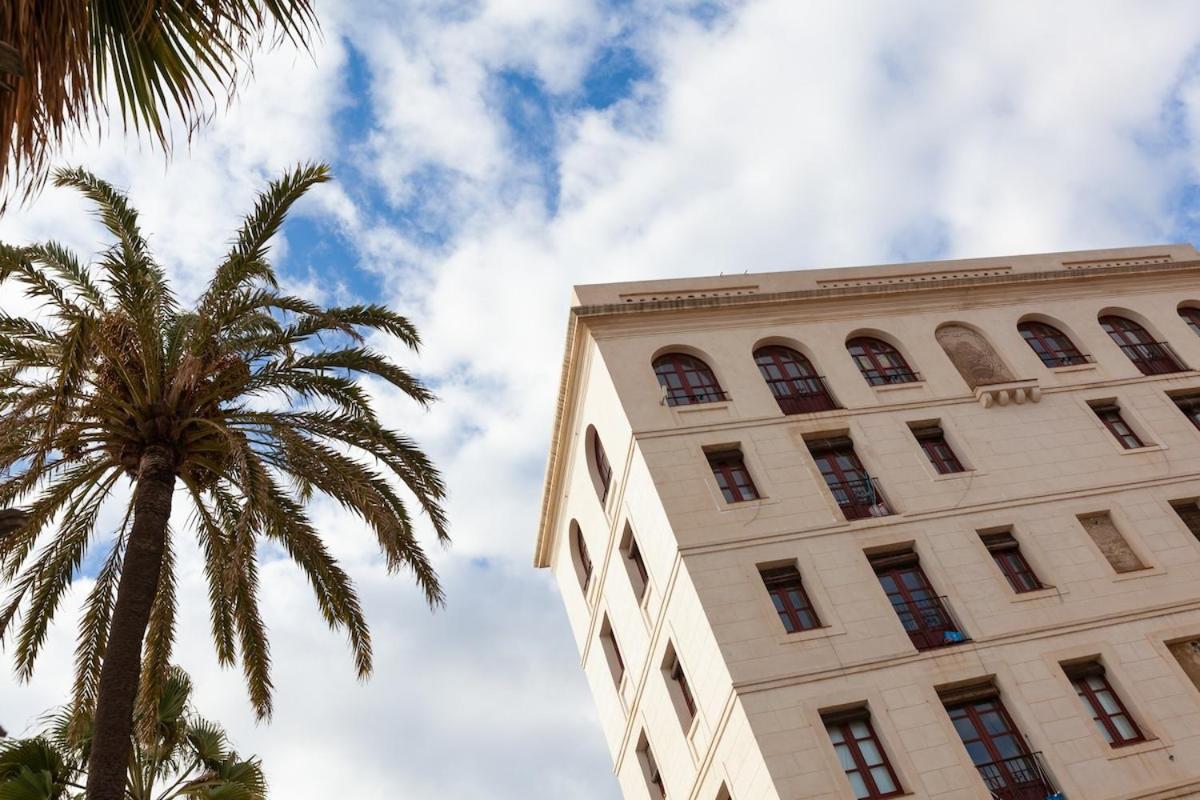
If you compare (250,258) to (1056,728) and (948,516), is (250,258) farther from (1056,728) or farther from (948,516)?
(1056,728)

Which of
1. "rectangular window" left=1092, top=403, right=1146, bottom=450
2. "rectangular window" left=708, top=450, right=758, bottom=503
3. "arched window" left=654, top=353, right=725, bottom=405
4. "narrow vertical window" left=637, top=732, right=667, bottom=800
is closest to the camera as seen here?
"rectangular window" left=708, top=450, right=758, bottom=503

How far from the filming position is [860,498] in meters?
21.2

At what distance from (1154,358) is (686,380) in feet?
40.3

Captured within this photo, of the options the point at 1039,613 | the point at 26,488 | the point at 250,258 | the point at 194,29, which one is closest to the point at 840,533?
the point at 1039,613

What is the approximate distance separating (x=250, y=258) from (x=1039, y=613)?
15.8m

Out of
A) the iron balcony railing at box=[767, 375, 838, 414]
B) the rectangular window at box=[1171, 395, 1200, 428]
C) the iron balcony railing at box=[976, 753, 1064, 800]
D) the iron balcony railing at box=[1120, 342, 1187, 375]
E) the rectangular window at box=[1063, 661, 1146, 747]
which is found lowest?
the iron balcony railing at box=[976, 753, 1064, 800]

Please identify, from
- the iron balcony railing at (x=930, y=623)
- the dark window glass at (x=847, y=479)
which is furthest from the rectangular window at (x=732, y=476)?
the iron balcony railing at (x=930, y=623)

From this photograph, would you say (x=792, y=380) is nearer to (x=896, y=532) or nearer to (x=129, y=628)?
(x=896, y=532)

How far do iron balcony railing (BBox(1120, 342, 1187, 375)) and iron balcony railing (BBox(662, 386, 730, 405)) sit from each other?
10932 millimetres

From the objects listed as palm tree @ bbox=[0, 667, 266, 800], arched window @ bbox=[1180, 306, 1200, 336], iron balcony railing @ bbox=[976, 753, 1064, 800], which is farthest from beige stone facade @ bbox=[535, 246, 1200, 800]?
palm tree @ bbox=[0, 667, 266, 800]

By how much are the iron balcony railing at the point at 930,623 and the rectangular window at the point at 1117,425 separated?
7254mm

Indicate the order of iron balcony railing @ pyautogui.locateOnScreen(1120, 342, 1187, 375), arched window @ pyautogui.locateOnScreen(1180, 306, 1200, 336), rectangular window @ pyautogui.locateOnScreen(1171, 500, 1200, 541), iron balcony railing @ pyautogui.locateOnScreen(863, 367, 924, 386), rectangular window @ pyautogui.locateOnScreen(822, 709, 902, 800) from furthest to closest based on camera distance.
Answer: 1. arched window @ pyautogui.locateOnScreen(1180, 306, 1200, 336)
2. iron balcony railing @ pyautogui.locateOnScreen(1120, 342, 1187, 375)
3. iron balcony railing @ pyautogui.locateOnScreen(863, 367, 924, 386)
4. rectangular window @ pyautogui.locateOnScreen(1171, 500, 1200, 541)
5. rectangular window @ pyautogui.locateOnScreen(822, 709, 902, 800)

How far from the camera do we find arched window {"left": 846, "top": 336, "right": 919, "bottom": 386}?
23.8m

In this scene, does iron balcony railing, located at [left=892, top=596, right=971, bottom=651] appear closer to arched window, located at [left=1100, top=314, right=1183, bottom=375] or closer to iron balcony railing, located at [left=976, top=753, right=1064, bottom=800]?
iron balcony railing, located at [left=976, top=753, right=1064, bottom=800]
